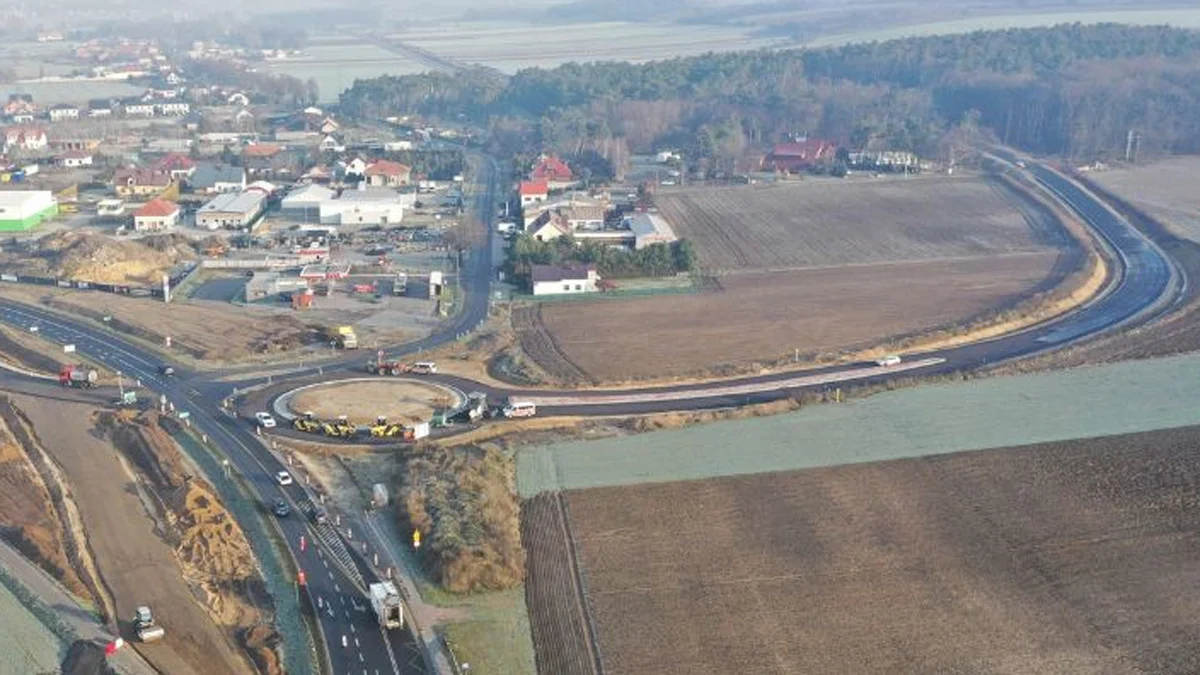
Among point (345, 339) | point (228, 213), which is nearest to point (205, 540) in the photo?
point (345, 339)

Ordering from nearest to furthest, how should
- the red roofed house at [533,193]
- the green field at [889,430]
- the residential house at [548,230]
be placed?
the green field at [889,430] < the residential house at [548,230] < the red roofed house at [533,193]

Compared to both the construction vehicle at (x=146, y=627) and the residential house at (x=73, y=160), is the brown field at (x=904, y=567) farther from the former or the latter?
the residential house at (x=73, y=160)

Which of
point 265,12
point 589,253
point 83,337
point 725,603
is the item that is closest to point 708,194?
point 589,253

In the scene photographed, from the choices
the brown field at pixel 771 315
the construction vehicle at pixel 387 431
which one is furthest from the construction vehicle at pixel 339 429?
the brown field at pixel 771 315

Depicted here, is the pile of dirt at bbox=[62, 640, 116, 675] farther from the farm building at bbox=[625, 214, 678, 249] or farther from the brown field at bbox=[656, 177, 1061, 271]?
the brown field at bbox=[656, 177, 1061, 271]

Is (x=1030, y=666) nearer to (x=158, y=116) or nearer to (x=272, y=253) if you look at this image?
(x=272, y=253)

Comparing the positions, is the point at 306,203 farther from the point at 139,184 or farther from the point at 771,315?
the point at 771,315

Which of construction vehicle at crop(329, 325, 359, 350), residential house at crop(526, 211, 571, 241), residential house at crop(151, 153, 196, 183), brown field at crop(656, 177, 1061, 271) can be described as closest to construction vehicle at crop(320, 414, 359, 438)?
construction vehicle at crop(329, 325, 359, 350)
